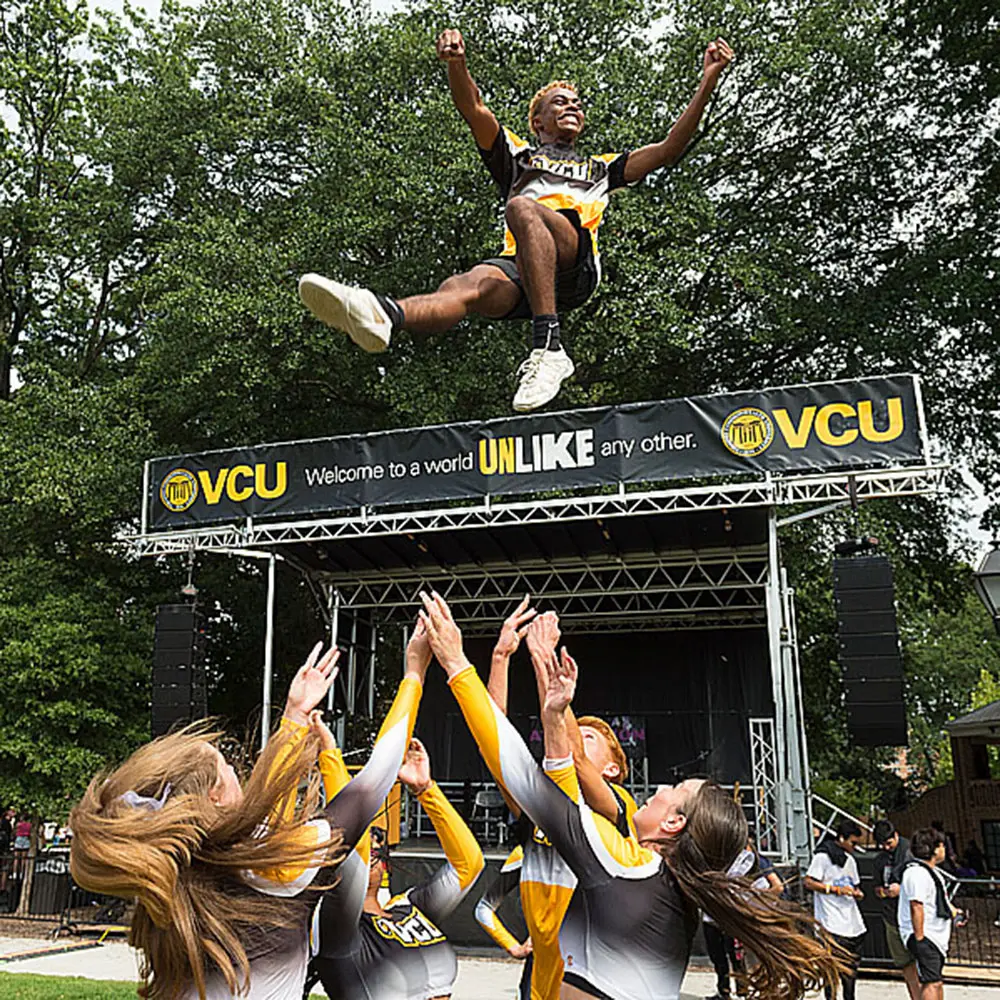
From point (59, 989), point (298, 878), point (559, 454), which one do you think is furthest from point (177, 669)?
point (298, 878)

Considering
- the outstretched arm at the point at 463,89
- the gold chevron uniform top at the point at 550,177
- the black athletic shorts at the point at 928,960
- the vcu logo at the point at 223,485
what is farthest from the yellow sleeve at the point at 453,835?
the vcu logo at the point at 223,485

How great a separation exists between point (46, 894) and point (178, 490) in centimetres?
570

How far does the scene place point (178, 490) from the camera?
1178 centimetres

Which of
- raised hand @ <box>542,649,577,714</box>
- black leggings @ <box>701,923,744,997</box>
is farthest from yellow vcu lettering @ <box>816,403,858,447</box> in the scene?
raised hand @ <box>542,649,577,714</box>

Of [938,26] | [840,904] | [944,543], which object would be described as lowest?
[840,904]

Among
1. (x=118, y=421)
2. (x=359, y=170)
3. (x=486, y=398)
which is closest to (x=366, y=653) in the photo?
(x=486, y=398)

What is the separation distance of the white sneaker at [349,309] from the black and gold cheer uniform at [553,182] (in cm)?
58

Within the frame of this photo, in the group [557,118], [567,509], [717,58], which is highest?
[567,509]

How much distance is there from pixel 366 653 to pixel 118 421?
5.19m

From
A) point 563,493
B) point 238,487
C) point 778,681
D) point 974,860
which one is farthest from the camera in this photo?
point 974,860

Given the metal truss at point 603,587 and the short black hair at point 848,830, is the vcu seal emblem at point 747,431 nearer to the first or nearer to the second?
the metal truss at point 603,587

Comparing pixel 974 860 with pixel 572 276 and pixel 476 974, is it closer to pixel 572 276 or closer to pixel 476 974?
pixel 476 974

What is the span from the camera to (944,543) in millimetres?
15758

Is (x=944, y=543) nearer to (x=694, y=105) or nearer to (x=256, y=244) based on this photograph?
(x=256, y=244)
